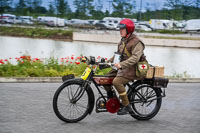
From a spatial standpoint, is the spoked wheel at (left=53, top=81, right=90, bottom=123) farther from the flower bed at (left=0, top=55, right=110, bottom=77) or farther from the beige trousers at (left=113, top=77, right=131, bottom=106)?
the flower bed at (left=0, top=55, right=110, bottom=77)

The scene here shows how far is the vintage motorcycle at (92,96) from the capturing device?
237 inches

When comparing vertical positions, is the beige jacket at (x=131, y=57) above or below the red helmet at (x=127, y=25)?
below

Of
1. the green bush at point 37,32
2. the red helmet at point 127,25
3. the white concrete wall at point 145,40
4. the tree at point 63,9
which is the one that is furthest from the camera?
the tree at point 63,9

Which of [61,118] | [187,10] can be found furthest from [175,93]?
[187,10]

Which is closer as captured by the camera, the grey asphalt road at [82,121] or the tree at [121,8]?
the grey asphalt road at [82,121]

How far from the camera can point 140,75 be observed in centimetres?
621

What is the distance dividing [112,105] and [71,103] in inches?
29.3

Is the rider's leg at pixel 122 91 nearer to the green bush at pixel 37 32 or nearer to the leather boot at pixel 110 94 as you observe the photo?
the leather boot at pixel 110 94

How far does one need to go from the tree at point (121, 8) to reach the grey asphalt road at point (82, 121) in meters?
77.5

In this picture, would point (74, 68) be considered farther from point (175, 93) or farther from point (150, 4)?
point (150, 4)

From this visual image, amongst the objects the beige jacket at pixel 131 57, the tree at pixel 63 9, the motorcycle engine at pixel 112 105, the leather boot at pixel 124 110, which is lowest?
the leather boot at pixel 124 110

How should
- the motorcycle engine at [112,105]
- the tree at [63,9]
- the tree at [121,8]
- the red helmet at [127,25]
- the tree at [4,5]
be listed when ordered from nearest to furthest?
the red helmet at [127,25] → the motorcycle engine at [112,105] → the tree at [121,8] → the tree at [4,5] → the tree at [63,9]

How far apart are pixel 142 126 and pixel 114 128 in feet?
1.89

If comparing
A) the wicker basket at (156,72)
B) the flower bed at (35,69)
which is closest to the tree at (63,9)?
the flower bed at (35,69)
